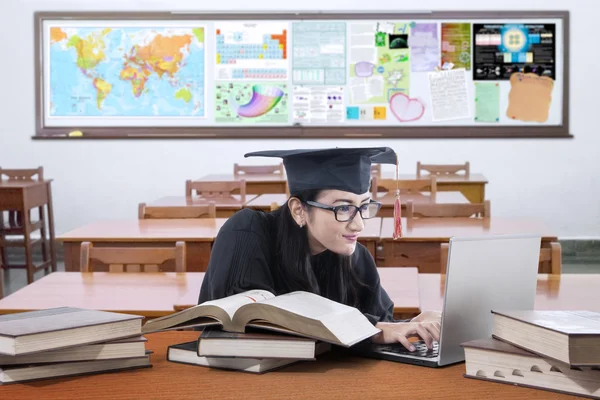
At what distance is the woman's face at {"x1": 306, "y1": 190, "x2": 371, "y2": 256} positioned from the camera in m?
1.76

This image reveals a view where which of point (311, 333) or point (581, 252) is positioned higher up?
point (311, 333)

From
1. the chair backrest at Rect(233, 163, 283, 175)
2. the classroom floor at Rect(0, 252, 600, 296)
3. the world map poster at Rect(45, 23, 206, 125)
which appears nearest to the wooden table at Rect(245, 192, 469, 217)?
the chair backrest at Rect(233, 163, 283, 175)

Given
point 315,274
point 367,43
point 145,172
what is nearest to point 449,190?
point 367,43

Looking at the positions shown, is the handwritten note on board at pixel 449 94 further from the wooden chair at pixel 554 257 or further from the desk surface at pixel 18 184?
the wooden chair at pixel 554 257

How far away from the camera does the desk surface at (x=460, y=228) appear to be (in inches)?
157

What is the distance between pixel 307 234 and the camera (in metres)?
1.87

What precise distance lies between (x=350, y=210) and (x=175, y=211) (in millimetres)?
3082

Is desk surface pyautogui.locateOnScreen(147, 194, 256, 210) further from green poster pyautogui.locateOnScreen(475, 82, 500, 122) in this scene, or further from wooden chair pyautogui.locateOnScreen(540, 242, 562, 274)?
green poster pyautogui.locateOnScreen(475, 82, 500, 122)

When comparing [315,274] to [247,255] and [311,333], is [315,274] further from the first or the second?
[311,333]

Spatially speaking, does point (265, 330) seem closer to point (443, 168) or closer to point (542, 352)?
point (542, 352)

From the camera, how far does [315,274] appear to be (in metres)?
1.93

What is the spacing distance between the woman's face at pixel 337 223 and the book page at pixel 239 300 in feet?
0.63

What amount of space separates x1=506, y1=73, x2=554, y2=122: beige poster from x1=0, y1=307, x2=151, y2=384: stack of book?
6.55 metres

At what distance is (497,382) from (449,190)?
17.1 ft
